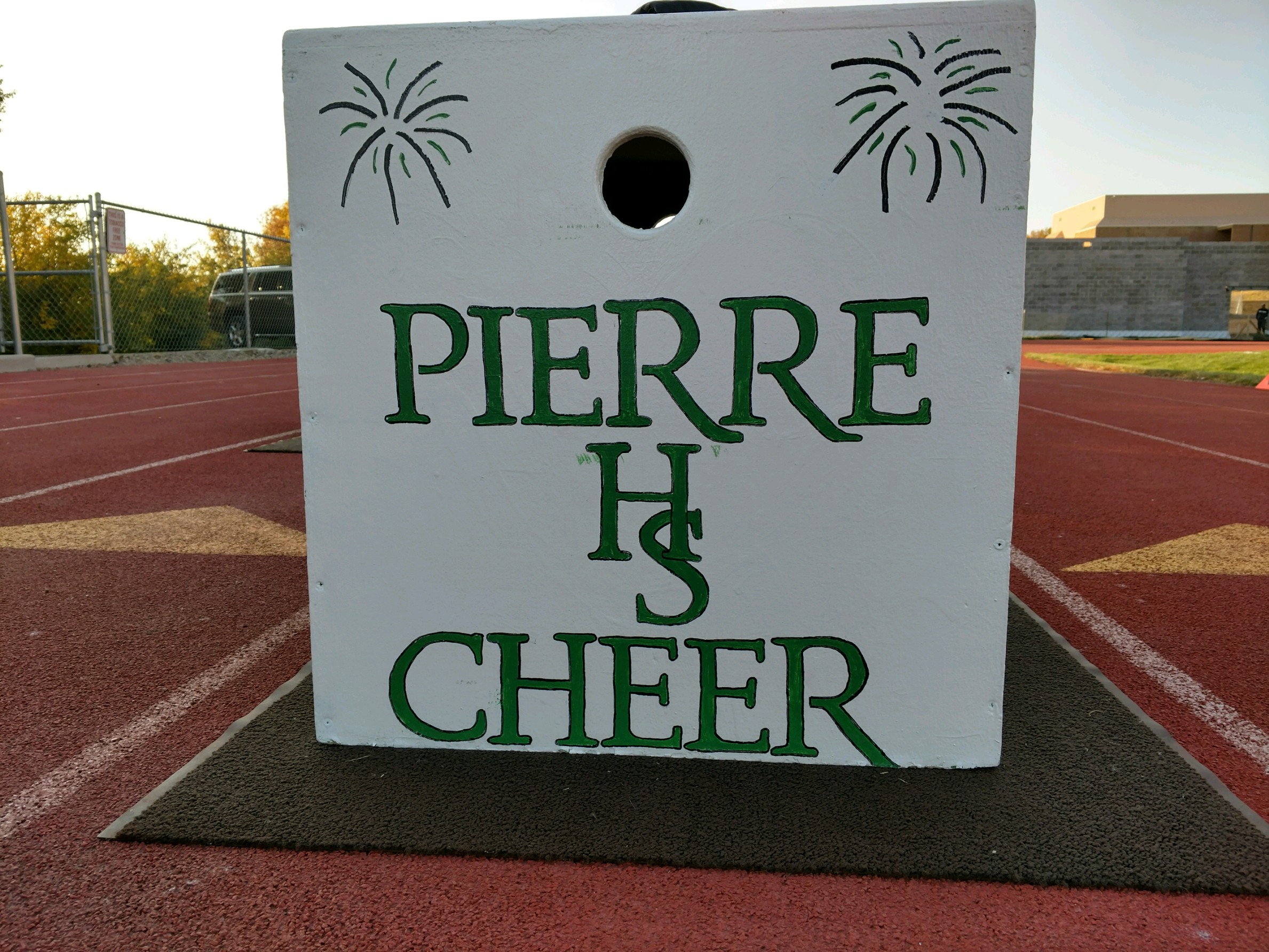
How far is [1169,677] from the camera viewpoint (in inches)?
94.1

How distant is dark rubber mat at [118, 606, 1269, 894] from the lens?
1.53m

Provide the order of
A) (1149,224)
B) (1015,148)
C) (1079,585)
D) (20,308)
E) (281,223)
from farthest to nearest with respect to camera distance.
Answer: (1149,224)
(281,223)
(20,308)
(1079,585)
(1015,148)

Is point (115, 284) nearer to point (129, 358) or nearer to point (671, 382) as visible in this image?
point (129, 358)

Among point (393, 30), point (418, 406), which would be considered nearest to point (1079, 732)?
point (418, 406)

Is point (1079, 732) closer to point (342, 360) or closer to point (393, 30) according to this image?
point (342, 360)

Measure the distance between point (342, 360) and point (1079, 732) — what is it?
183 centimetres

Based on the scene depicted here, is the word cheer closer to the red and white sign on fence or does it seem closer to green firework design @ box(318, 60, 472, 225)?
green firework design @ box(318, 60, 472, 225)

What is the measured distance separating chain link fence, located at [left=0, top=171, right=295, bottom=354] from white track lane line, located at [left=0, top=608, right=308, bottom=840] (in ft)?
42.2

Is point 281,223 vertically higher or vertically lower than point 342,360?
higher

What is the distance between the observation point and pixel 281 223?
46656 mm

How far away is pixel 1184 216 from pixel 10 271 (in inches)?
2206

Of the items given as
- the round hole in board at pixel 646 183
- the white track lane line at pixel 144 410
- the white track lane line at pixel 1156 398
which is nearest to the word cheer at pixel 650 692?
the round hole in board at pixel 646 183

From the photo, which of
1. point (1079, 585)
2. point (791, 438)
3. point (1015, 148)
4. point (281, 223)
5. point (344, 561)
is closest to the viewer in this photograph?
point (1015, 148)

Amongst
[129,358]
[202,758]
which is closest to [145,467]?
[202,758]
